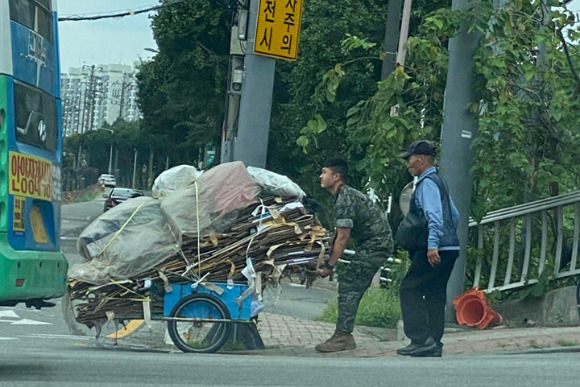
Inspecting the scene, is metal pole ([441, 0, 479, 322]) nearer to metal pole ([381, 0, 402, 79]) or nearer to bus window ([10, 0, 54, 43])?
bus window ([10, 0, 54, 43])

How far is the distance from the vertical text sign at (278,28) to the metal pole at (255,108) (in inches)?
3.6

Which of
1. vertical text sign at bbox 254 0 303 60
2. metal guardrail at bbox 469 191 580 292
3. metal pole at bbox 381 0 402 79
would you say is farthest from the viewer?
metal pole at bbox 381 0 402 79

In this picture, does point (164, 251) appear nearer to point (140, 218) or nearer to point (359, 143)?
point (140, 218)

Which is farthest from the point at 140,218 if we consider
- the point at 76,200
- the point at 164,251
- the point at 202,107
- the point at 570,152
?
the point at 76,200

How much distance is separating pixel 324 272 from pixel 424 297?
38.2 inches

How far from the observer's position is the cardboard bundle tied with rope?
34.4ft

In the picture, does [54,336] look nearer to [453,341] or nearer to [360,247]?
[360,247]

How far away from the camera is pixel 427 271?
10188mm

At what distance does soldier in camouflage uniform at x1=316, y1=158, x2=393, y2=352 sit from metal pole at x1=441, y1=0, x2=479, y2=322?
1.77m

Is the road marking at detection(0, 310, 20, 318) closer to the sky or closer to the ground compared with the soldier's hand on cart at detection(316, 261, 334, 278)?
closer to the ground

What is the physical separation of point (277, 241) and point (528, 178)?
3309mm

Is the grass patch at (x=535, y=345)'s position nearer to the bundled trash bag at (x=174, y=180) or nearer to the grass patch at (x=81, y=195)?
the bundled trash bag at (x=174, y=180)

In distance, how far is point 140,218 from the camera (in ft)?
35.1

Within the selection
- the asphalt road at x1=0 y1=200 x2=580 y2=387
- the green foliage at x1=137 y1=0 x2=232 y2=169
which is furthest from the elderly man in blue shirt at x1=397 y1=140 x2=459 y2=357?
the green foliage at x1=137 y1=0 x2=232 y2=169
